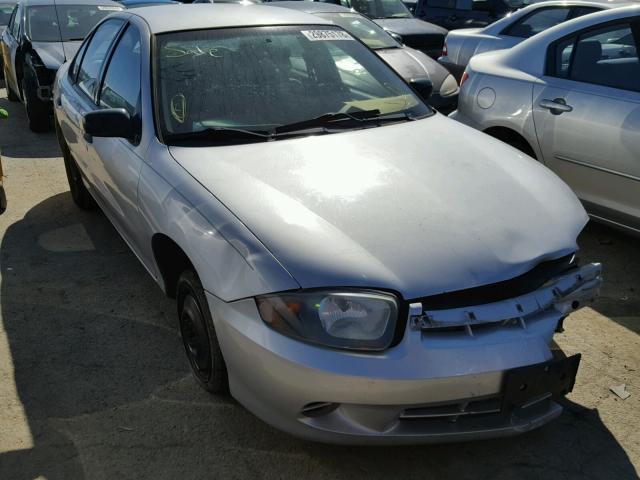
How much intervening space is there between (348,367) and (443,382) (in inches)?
12.3

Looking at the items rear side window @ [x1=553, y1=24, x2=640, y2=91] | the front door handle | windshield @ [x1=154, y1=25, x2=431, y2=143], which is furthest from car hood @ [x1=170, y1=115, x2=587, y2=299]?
rear side window @ [x1=553, y1=24, x2=640, y2=91]

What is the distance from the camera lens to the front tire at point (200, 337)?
270 centimetres

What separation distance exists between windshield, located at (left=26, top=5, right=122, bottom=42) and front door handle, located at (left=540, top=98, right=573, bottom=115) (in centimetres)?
581

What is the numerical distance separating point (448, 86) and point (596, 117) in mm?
3288

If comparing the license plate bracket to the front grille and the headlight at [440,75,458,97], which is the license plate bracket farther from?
the headlight at [440,75,458,97]

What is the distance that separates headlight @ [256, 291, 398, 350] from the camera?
224 cm

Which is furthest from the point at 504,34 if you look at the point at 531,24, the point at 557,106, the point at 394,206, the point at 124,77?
the point at 394,206

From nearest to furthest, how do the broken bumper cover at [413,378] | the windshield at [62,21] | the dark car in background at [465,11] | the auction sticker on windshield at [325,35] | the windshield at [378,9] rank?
1. the broken bumper cover at [413,378]
2. the auction sticker on windshield at [325,35]
3. the windshield at [62,21]
4. the windshield at [378,9]
5. the dark car in background at [465,11]

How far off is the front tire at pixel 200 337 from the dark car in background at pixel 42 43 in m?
5.48

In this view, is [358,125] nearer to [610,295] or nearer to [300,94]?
[300,94]

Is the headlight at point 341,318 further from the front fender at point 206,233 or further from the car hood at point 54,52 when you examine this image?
the car hood at point 54,52

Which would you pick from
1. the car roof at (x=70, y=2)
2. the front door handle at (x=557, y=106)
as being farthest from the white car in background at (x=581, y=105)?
the car roof at (x=70, y=2)

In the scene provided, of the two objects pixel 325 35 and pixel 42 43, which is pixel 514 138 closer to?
Answer: pixel 325 35

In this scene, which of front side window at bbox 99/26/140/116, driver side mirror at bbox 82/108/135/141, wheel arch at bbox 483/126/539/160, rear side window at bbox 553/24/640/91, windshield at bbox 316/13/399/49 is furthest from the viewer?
windshield at bbox 316/13/399/49
